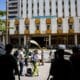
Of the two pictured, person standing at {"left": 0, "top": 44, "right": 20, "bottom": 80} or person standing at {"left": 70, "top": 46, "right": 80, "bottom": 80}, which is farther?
person standing at {"left": 70, "top": 46, "right": 80, "bottom": 80}

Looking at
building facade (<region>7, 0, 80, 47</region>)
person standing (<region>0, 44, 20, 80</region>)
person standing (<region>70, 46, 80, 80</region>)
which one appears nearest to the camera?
person standing (<region>0, 44, 20, 80</region>)

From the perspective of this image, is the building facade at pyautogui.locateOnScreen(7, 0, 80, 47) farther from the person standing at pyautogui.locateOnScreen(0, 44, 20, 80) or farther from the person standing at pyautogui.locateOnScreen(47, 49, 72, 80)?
the person standing at pyautogui.locateOnScreen(0, 44, 20, 80)

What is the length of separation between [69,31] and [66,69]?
70.9 m

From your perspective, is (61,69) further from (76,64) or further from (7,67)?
(7,67)

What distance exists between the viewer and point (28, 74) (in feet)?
59.2

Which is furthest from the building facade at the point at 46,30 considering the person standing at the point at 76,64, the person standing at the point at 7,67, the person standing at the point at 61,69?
the person standing at the point at 7,67

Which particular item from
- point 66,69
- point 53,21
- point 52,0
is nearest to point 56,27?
point 53,21

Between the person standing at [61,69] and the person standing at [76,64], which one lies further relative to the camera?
the person standing at [76,64]

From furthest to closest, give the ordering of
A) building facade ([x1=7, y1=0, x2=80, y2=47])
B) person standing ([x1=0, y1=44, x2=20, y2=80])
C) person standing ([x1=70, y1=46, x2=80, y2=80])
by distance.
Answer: building facade ([x1=7, y1=0, x2=80, y2=47]) → person standing ([x1=70, y1=46, x2=80, y2=80]) → person standing ([x1=0, y1=44, x2=20, y2=80])

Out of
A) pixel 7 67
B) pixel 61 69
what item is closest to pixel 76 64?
pixel 61 69

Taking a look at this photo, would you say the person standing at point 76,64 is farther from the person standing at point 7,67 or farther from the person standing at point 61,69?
the person standing at point 7,67

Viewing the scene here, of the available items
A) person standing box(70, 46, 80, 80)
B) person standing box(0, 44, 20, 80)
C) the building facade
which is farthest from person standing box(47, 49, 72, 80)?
the building facade

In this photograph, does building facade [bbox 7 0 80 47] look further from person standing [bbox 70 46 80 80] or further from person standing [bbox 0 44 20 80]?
person standing [bbox 0 44 20 80]

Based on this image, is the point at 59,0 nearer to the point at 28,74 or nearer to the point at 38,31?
the point at 38,31
